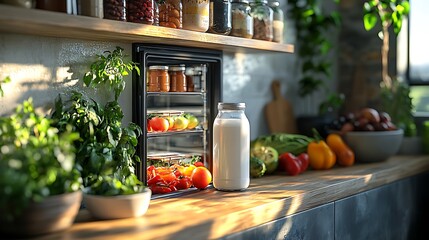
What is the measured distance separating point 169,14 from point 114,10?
0.88 ft

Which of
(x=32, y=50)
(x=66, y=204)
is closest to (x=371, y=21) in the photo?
(x=32, y=50)

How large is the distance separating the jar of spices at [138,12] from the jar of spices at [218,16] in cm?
36

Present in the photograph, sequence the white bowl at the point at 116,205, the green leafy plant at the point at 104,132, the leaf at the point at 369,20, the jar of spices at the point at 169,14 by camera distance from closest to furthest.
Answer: the white bowl at the point at 116,205
the green leafy plant at the point at 104,132
the jar of spices at the point at 169,14
the leaf at the point at 369,20

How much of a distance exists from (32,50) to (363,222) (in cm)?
148

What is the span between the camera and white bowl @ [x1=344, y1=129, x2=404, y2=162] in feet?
9.42

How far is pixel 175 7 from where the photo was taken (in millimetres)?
2096

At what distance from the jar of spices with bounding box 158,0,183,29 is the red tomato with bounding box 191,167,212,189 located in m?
0.54

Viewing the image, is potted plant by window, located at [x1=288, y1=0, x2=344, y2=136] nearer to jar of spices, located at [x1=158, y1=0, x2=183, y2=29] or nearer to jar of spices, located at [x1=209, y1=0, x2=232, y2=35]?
jar of spices, located at [x1=209, y1=0, x2=232, y2=35]

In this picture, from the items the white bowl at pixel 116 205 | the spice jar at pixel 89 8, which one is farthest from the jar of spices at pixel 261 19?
the white bowl at pixel 116 205

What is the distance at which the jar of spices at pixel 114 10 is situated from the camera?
186 centimetres

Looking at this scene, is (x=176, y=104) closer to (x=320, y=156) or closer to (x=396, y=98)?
(x=320, y=156)

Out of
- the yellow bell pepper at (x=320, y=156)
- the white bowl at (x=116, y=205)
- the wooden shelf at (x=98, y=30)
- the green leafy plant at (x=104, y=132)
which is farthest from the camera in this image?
the yellow bell pepper at (x=320, y=156)

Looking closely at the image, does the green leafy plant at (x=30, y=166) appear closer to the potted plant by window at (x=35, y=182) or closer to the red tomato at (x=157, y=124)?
the potted plant by window at (x=35, y=182)

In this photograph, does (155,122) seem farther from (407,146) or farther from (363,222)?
(407,146)
